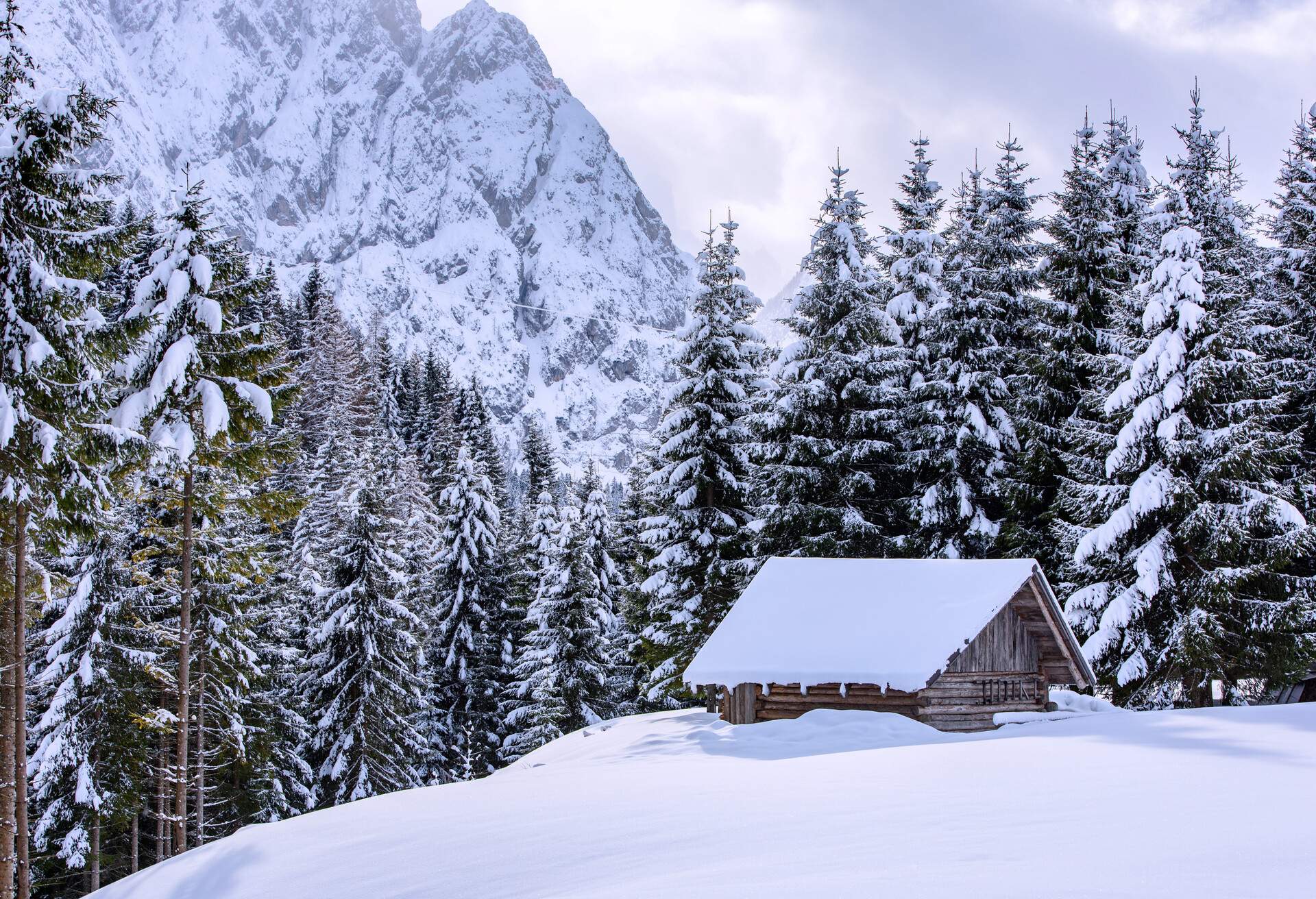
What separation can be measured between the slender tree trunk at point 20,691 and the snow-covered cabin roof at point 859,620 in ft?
41.4

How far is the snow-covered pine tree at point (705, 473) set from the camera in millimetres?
27797

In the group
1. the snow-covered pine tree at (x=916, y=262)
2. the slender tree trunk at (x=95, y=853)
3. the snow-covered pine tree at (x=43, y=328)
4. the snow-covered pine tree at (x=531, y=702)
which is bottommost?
the slender tree trunk at (x=95, y=853)

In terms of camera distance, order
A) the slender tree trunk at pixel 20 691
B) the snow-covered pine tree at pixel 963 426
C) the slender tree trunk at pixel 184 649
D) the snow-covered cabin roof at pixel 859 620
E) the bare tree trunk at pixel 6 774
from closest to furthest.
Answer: the bare tree trunk at pixel 6 774 → the slender tree trunk at pixel 20 691 → the slender tree trunk at pixel 184 649 → the snow-covered cabin roof at pixel 859 620 → the snow-covered pine tree at pixel 963 426

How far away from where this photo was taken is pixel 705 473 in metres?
28.3

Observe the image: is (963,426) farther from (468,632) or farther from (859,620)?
(468,632)

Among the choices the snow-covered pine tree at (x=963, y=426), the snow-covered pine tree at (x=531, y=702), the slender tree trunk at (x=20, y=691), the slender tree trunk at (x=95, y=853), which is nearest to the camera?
the slender tree trunk at (x=20, y=691)

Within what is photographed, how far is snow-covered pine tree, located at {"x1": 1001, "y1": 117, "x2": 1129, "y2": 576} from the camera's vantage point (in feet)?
85.0

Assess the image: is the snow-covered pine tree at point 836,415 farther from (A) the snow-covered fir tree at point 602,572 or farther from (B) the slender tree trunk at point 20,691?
(B) the slender tree trunk at point 20,691

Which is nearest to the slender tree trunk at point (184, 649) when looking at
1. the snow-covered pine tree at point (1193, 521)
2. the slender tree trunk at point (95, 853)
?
the slender tree trunk at point (95, 853)

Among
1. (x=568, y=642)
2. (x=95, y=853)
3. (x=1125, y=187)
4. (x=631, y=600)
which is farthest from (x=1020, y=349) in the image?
(x=95, y=853)

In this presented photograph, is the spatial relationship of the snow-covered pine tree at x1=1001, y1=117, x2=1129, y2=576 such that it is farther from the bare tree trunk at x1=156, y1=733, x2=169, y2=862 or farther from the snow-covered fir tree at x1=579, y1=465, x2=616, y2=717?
the bare tree trunk at x1=156, y1=733, x2=169, y2=862

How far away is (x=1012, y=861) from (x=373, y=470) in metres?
28.5

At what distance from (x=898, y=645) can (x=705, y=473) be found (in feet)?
32.3

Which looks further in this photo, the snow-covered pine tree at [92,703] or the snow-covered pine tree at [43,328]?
the snow-covered pine tree at [92,703]
